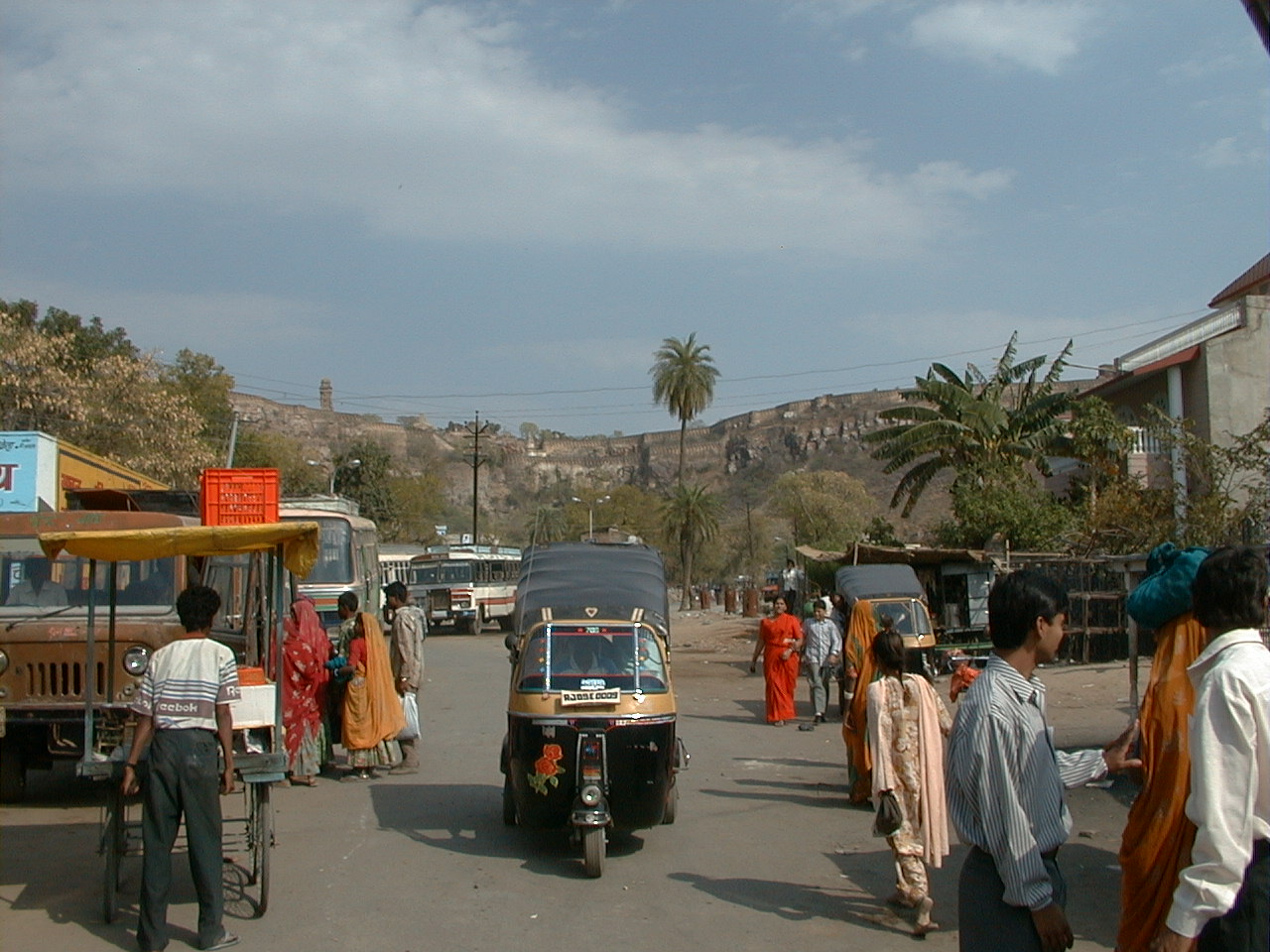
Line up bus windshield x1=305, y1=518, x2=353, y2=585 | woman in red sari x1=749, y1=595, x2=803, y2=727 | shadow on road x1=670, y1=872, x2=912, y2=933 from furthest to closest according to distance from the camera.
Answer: bus windshield x1=305, y1=518, x2=353, y2=585 < woman in red sari x1=749, y1=595, x2=803, y2=727 < shadow on road x1=670, y1=872, x2=912, y2=933

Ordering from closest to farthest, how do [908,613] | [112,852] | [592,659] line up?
[112,852] < [592,659] < [908,613]

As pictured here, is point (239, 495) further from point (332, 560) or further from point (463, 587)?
point (463, 587)

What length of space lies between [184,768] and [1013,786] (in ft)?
15.1

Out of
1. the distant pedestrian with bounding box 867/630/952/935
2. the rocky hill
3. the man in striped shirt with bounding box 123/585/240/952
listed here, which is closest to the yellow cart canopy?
the man in striped shirt with bounding box 123/585/240/952

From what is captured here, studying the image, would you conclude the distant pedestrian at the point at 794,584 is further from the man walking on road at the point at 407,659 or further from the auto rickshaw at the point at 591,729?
the auto rickshaw at the point at 591,729

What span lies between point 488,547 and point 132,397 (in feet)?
43.8

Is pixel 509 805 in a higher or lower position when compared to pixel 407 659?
lower

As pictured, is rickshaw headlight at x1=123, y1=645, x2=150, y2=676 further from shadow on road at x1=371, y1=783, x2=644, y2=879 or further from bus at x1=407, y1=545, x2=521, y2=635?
bus at x1=407, y1=545, x2=521, y2=635

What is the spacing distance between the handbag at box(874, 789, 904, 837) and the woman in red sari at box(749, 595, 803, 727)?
9.65 metres

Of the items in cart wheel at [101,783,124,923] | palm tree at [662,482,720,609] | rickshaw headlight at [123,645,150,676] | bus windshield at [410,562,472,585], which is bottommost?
cart wheel at [101,783,124,923]

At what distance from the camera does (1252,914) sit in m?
3.47

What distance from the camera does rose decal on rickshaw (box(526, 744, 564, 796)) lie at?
8523mm

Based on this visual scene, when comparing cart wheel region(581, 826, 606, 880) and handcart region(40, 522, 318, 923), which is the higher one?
handcart region(40, 522, 318, 923)

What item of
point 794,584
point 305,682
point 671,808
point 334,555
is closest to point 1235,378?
point 794,584
